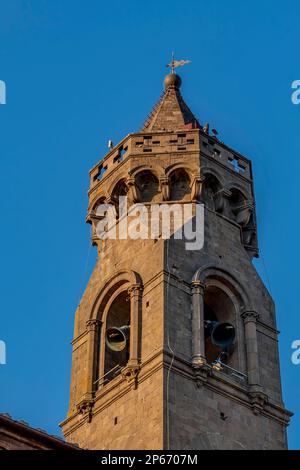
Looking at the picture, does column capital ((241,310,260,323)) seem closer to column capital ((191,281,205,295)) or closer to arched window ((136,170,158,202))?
column capital ((191,281,205,295))

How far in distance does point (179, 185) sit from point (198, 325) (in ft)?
20.4

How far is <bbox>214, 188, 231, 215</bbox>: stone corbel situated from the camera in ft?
156

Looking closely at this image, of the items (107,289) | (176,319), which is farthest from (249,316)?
(107,289)

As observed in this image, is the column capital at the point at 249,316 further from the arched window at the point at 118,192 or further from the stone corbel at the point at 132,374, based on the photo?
the arched window at the point at 118,192

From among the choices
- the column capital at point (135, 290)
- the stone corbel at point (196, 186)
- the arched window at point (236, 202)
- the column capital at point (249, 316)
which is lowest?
the column capital at point (249, 316)

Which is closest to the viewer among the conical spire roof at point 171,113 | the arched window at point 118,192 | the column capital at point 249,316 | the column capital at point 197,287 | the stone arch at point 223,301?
the column capital at point 197,287

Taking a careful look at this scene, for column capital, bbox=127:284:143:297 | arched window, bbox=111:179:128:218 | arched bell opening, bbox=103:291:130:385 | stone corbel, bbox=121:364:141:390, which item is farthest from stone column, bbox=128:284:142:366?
arched window, bbox=111:179:128:218

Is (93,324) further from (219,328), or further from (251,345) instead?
(251,345)

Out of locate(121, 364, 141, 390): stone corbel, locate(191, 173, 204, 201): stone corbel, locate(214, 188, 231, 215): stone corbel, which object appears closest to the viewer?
locate(121, 364, 141, 390): stone corbel

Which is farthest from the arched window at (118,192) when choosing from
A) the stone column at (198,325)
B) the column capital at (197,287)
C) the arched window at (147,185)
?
the stone column at (198,325)

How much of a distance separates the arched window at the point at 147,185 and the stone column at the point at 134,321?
4160mm

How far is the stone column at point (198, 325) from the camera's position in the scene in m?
42.3

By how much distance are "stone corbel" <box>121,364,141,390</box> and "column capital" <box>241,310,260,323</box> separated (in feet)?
15.4

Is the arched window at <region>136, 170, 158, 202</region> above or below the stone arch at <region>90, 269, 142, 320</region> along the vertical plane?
above
